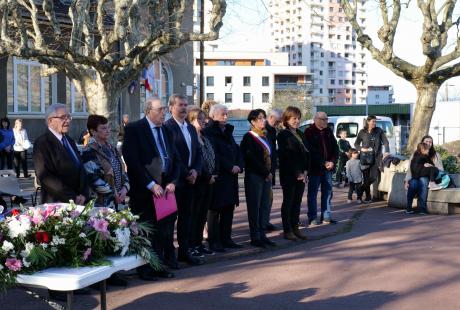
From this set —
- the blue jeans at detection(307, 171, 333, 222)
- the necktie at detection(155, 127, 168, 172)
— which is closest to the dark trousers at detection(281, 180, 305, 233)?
the blue jeans at detection(307, 171, 333, 222)

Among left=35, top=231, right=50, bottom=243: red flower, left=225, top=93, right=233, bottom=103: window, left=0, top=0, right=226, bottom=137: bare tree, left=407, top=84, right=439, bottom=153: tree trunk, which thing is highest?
left=225, top=93, right=233, bottom=103: window

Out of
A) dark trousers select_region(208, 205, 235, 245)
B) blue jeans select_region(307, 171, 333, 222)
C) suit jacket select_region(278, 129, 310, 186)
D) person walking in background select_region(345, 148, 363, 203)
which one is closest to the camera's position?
dark trousers select_region(208, 205, 235, 245)

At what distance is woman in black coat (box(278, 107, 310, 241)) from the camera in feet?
34.1

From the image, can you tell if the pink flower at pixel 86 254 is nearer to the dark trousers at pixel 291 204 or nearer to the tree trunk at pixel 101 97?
the dark trousers at pixel 291 204

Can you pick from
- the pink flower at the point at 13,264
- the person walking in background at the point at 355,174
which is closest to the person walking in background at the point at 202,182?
the pink flower at the point at 13,264

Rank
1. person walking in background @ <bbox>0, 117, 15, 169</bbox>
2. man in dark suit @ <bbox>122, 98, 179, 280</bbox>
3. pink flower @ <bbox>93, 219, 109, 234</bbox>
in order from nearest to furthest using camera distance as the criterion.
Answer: pink flower @ <bbox>93, 219, 109, 234</bbox> → man in dark suit @ <bbox>122, 98, 179, 280</bbox> → person walking in background @ <bbox>0, 117, 15, 169</bbox>

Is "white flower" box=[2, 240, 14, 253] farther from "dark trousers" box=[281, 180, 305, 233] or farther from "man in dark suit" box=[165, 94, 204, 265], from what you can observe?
"dark trousers" box=[281, 180, 305, 233]

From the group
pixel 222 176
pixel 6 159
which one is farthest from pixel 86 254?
pixel 6 159

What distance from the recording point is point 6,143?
1952 centimetres

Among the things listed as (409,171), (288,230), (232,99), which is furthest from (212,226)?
(232,99)

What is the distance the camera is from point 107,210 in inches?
227

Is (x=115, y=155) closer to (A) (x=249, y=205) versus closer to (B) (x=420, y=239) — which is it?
(A) (x=249, y=205)

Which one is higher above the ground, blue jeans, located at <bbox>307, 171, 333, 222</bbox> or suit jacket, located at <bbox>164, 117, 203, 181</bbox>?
suit jacket, located at <bbox>164, 117, 203, 181</bbox>

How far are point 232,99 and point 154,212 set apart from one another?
11500cm
